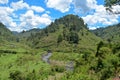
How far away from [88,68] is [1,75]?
374 ft

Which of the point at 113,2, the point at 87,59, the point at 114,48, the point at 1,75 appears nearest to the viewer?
the point at 113,2

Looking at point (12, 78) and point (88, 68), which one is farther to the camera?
point (12, 78)

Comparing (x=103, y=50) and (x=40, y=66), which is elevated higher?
(x=103, y=50)

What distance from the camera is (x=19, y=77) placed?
157875 mm

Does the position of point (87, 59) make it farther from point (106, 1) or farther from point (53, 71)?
point (53, 71)

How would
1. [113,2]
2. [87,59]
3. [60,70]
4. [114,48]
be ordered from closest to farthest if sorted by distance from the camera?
[113,2] < [114,48] < [87,59] < [60,70]

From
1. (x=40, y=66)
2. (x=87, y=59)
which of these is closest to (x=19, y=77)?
(x=40, y=66)

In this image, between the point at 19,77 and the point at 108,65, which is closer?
the point at 108,65

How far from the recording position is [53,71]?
166000 millimetres

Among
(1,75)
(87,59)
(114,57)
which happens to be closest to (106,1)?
(114,57)

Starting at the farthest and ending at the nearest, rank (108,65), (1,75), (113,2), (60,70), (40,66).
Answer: (40,66), (1,75), (60,70), (108,65), (113,2)

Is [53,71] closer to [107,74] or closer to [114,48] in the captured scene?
[114,48]

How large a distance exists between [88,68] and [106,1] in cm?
2908

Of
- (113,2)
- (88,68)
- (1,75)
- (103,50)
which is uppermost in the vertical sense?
(113,2)
